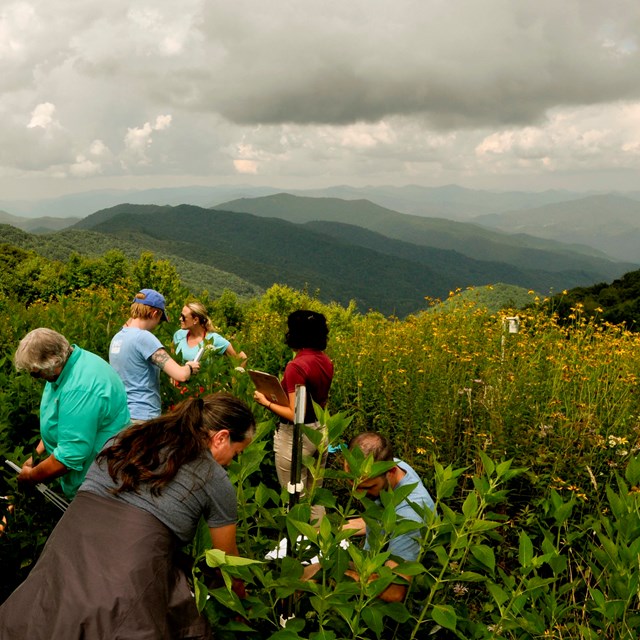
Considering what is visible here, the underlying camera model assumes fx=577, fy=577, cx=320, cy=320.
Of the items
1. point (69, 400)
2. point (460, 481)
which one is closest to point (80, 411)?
point (69, 400)

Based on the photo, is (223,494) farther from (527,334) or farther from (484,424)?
(527,334)

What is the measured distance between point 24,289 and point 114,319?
4586cm

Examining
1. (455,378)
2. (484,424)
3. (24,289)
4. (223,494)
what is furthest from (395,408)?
(24,289)

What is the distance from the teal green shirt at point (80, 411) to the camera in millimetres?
2732

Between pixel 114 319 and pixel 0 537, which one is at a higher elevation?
pixel 114 319

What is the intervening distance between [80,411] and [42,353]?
323 millimetres

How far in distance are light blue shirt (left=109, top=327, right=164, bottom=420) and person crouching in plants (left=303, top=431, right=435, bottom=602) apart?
64.0 inches

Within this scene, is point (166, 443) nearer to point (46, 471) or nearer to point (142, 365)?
point (46, 471)

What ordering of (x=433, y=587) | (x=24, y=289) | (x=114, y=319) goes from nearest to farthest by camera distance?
1. (x=433, y=587)
2. (x=114, y=319)
3. (x=24, y=289)

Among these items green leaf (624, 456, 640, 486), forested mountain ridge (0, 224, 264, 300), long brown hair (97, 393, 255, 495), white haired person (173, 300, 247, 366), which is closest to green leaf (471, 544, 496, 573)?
green leaf (624, 456, 640, 486)

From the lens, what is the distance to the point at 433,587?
1.73 m

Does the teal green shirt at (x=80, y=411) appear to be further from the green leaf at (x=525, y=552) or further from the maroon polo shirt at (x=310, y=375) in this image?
the green leaf at (x=525, y=552)

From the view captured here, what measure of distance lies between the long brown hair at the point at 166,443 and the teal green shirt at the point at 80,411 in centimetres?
83

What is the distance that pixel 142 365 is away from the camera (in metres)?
3.78
